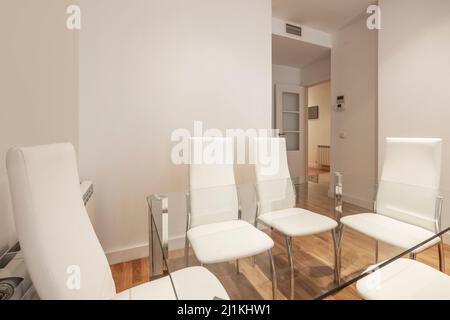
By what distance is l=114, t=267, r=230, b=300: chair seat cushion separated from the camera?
2.60 ft

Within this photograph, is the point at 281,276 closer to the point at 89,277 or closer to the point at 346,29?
the point at 89,277

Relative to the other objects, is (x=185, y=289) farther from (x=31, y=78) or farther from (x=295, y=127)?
(x=295, y=127)

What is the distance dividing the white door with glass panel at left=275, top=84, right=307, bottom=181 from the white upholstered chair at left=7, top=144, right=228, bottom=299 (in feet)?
13.8

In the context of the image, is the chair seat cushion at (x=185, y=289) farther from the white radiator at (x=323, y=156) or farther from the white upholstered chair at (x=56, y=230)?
the white radiator at (x=323, y=156)

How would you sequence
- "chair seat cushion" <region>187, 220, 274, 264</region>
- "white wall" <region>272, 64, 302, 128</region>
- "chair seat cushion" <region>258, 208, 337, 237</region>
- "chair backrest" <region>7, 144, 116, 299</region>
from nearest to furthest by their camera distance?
"chair backrest" <region>7, 144, 116, 299</region>
"chair seat cushion" <region>187, 220, 274, 264</region>
"chair seat cushion" <region>258, 208, 337, 237</region>
"white wall" <region>272, 64, 302, 128</region>

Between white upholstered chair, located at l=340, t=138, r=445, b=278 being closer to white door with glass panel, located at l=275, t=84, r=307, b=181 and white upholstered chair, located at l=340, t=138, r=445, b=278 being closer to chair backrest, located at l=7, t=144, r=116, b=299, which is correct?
chair backrest, located at l=7, t=144, r=116, b=299

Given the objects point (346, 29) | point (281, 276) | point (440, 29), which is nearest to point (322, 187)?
point (281, 276)

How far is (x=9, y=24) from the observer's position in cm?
84

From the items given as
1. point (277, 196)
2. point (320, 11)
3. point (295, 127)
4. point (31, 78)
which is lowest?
point (277, 196)

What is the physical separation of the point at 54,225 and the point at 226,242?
2.90 ft

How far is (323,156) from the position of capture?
696cm

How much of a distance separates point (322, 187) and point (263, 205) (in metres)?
0.77

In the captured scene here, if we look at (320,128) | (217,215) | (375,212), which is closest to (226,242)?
(217,215)

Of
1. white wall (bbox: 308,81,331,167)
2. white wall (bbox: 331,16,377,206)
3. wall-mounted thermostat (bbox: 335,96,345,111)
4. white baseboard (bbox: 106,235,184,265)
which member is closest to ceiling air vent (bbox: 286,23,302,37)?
white wall (bbox: 331,16,377,206)
